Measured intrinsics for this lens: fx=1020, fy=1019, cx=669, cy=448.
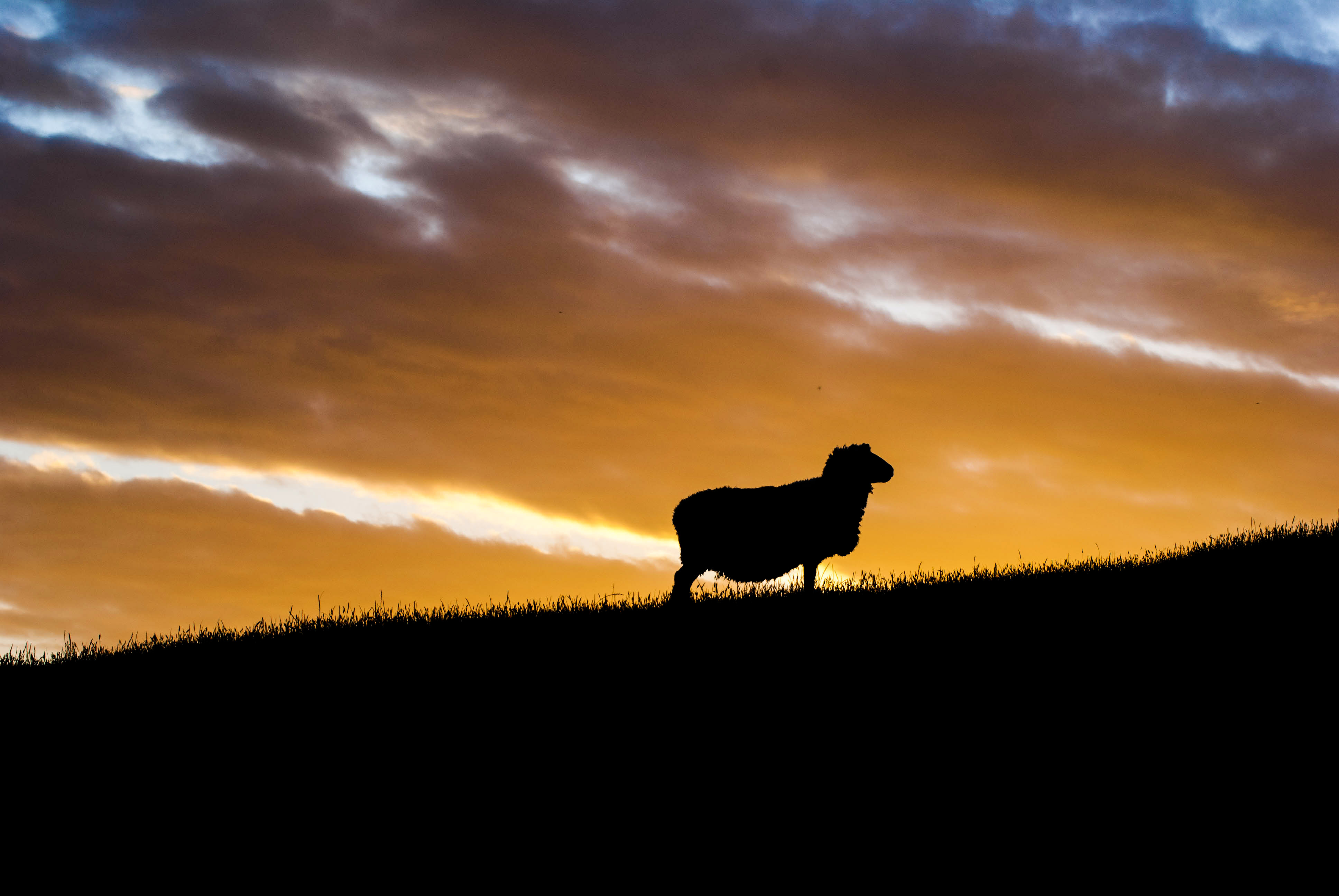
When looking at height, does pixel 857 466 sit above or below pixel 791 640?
above

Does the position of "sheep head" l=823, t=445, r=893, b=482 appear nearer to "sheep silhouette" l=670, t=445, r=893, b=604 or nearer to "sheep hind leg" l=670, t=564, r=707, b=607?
"sheep silhouette" l=670, t=445, r=893, b=604

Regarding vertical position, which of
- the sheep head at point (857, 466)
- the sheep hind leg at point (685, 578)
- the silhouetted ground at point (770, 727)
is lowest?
the silhouetted ground at point (770, 727)

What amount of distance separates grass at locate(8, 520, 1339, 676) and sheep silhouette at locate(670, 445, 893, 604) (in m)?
0.58

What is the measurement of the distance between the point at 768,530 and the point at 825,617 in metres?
A: 2.77

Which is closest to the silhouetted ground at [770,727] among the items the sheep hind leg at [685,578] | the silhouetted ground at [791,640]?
the silhouetted ground at [791,640]

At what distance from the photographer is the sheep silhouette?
13.4 meters

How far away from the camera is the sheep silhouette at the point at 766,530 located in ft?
44.1

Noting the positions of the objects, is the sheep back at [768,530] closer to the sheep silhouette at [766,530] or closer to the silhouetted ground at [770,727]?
the sheep silhouette at [766,530]

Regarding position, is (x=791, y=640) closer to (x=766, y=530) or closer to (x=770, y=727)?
(x=770, y=727)

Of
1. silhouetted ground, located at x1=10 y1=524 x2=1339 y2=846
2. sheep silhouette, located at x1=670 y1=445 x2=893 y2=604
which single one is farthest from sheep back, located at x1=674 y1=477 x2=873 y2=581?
silhouetted ground, located at x1=10 y1=524 x2=1339 y2=846

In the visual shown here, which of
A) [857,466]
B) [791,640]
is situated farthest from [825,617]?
[857,466]

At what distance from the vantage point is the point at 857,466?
1403 cm

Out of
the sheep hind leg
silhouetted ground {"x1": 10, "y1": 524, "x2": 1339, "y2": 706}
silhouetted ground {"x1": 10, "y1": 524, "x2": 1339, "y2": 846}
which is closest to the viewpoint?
silhouetted ground {"x1": 10, "y1": 524, "x2": 1339, "y2": 846}

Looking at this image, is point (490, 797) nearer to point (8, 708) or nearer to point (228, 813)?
point (228, 813)
